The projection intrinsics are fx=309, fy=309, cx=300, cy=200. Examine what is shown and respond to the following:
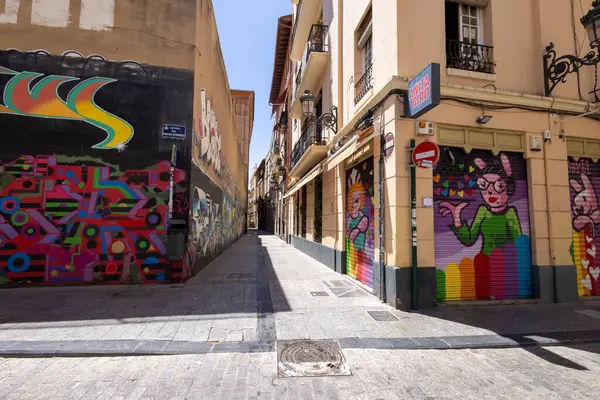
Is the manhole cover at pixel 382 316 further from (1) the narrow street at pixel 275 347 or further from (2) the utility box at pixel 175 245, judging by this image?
(2) the utility box at pixel 175 245

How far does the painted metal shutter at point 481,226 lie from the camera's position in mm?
6207

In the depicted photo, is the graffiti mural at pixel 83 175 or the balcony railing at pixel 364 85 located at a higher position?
the balcony railing at pixel 364 85

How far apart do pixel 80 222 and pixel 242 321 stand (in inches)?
196

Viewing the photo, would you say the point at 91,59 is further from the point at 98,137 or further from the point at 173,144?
the point at 173,144

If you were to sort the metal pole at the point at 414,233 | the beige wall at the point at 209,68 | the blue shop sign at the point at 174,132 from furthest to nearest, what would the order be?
the beige wall at the point at 209,68 → the blue shop sign at the point at 174,132 → the metal pole at the point at 414,233

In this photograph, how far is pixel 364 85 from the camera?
7.95m

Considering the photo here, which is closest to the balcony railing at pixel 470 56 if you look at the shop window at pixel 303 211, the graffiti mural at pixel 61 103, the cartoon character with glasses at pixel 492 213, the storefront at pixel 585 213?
the cartoon character with glasses at pixel 492 213

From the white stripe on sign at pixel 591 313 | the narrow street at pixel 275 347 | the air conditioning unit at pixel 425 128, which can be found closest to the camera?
the narrow street at pixel 275 347

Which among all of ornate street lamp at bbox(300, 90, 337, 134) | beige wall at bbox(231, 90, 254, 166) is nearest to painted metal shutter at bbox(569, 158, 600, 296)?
ornate street lamp at bbox(300, 90, 337, 134)

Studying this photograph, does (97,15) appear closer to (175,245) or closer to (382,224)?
(175,245)

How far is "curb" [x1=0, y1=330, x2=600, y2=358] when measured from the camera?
12.8 feet

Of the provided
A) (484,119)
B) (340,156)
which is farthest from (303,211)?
(484,119)

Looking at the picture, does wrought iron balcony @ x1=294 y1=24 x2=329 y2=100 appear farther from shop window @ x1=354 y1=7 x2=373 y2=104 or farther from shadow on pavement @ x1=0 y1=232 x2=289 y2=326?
shadow on pavement @ x1=0 y1=232 x2=289 y2=326

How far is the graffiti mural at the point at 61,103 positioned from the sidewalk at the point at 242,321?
3.71m
